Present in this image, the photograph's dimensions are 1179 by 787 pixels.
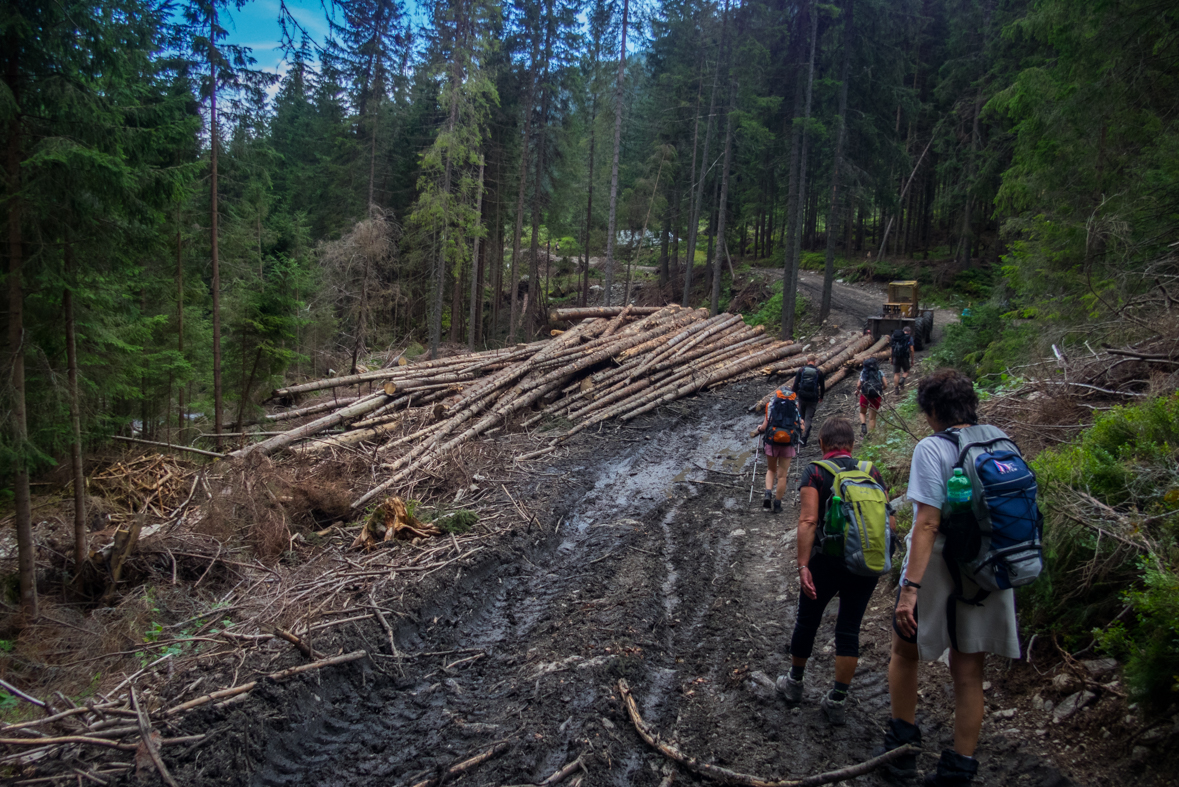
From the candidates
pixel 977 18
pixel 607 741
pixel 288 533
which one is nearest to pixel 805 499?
pixel 607 741

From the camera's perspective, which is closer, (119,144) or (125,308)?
(119,144)

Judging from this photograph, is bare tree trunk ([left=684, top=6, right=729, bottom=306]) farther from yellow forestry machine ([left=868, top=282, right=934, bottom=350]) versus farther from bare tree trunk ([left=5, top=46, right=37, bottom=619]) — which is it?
bare tree trunk ([left=5, top=46, right=37, bottom=619])

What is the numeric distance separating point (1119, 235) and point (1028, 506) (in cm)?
708

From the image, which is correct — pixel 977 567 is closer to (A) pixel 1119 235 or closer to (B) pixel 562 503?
(B) pixel 562 503

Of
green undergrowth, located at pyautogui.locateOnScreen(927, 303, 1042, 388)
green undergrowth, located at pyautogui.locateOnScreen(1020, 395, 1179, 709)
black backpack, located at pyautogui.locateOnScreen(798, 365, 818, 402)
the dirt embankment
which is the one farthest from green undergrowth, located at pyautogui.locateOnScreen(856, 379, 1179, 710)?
black backpack, located at pyautogui.locateOnScreen(798, 365, 818, 402)

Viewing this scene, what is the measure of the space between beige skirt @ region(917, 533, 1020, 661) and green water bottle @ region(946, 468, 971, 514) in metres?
0.19

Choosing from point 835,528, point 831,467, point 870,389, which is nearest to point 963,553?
point 835,528

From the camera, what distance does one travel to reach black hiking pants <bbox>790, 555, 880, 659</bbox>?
3.76m

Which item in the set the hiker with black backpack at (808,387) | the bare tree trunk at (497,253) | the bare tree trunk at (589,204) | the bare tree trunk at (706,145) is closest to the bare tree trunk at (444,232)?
the bare tree trunk at (497,253)

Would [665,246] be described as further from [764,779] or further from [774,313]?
[764,779]

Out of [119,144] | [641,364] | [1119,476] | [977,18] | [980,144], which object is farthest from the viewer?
[977,18]

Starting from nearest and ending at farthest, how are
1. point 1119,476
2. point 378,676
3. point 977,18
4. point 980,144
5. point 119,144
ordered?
point 1119,476, point 378,676, point 119,144, point 980,144, point 977,18

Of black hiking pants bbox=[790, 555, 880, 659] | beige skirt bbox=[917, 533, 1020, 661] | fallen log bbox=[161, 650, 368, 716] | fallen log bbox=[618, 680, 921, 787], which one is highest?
beige skirt bbox=[917, 533, 1020, 661]

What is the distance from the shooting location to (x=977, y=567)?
2.87 meters
